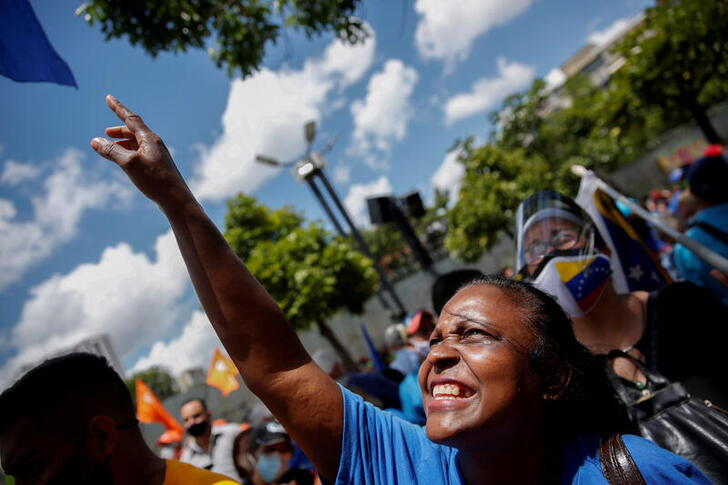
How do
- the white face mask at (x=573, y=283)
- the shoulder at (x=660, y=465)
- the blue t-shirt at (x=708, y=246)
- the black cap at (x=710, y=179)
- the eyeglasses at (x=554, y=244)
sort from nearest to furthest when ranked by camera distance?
1. the shoulder at (x=660, y=465)
2. the white face mask at (x=573, y=283)
3. the eyeglasses at (x=554, y=244)
4. the blue t-shirt at (x=708, y=246)
5. the black cap at (x=710, y=179)

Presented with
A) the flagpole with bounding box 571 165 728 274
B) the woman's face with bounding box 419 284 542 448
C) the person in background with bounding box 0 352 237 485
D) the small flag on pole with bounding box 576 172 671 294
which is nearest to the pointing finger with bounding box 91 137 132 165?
the person in background with bounding box 0 352 237 485

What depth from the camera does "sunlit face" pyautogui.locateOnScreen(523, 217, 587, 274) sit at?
2.15 m

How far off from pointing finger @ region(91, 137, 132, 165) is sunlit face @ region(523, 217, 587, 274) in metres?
1.89

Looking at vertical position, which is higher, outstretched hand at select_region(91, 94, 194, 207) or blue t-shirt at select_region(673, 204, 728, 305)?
outstretched hand at select_region(91, 94, 194, 207)

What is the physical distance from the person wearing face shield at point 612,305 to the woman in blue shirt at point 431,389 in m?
0.61

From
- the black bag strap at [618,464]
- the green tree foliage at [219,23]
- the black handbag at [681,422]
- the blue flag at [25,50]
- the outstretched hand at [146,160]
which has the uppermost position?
the green tree foliage at [219,23]

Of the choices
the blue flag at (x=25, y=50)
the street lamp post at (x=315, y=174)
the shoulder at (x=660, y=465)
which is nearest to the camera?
the shoulder at (x=660, y=465)

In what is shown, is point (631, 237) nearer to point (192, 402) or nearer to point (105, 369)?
point (105, 369)

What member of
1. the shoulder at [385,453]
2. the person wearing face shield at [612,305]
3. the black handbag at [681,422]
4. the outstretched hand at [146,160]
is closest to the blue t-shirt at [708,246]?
the person wearing face shield at [612,305]

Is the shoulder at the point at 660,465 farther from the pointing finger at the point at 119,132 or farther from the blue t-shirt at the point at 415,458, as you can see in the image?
the pointing finger at the point at 119,132

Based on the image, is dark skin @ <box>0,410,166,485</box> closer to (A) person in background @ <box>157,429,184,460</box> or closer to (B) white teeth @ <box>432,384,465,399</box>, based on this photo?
(B) white teeth @ <box>432,384,465,399</box>

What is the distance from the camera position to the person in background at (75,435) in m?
1.42

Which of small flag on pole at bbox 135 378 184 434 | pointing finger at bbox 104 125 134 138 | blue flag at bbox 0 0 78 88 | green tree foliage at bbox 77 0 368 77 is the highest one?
green tree foliage at bbox 77 0 368 77

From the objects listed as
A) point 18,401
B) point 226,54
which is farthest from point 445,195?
point 18,401
